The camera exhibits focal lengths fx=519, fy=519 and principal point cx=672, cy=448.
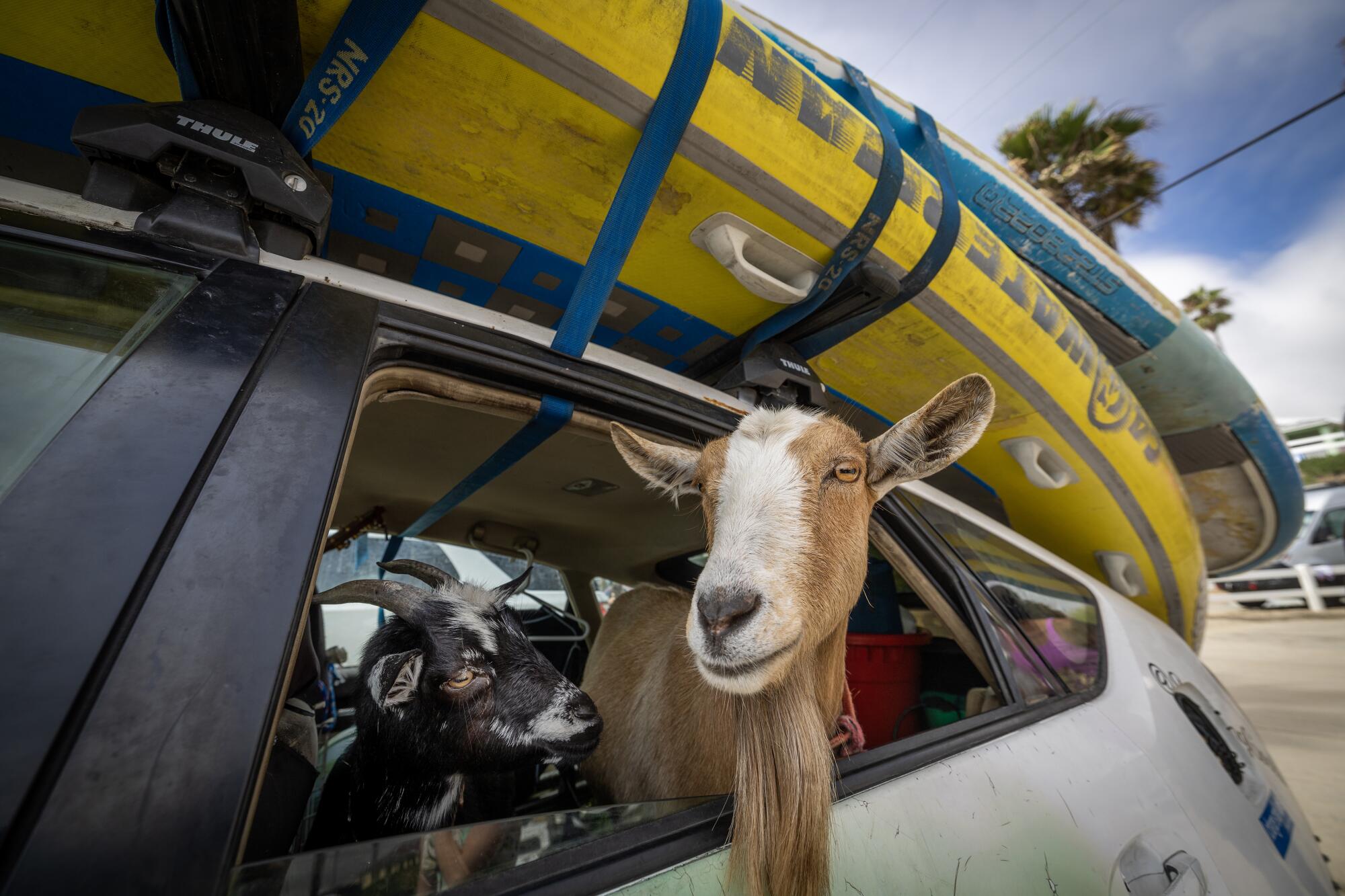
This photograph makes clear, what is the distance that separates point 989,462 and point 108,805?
3426 millimetres

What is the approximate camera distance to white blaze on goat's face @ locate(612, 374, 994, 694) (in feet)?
3.67

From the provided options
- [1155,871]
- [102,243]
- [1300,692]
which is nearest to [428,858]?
[102,243]

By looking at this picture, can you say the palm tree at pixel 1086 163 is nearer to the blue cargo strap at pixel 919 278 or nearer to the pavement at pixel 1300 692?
the pavement at pixel 1300 692

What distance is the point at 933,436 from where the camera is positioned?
1536mm

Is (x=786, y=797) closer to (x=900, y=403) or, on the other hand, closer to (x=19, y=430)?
(x=19, y=430)

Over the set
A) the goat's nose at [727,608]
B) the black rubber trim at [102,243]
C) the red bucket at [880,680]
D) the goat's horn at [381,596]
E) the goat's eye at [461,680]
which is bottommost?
the red bucket at [880,680]

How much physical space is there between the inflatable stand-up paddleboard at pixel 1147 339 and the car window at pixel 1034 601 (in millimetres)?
1913

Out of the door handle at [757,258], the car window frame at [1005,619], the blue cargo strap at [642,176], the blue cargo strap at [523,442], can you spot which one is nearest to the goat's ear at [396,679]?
the blue cargo strap at [523,442]

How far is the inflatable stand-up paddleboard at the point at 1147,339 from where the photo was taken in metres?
3.05

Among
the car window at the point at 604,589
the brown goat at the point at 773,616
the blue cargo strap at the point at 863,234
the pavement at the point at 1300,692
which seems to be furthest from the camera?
the car window at the point at 604,589

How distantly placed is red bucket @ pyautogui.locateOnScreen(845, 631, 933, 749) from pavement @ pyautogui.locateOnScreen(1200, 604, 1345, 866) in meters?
3.31

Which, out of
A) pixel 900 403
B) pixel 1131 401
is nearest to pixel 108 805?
pixel 900 403

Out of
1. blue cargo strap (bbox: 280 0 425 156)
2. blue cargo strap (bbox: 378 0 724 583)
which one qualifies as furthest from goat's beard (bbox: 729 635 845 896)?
blue cargo strap (bbox: 280 0 425 156)

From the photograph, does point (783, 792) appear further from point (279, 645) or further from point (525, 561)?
point (525, 561)
